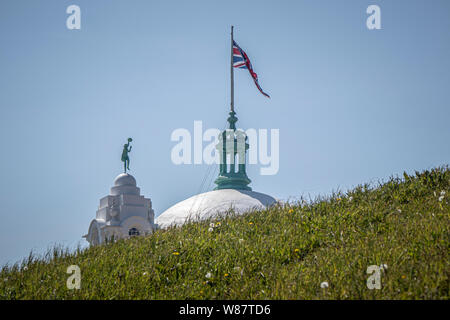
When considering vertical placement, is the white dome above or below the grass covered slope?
above

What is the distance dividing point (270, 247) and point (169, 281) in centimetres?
195

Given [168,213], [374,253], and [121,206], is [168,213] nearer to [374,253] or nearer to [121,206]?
[121,206]

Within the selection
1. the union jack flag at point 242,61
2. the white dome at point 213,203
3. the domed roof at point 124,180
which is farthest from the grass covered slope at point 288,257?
the union jack flag at point 242,61

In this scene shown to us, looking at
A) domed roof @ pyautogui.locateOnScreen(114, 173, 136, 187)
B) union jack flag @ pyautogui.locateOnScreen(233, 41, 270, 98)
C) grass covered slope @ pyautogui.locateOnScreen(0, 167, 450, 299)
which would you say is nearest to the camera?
grass covered slope @ pyautogui.locateOnScreen(0, 167, 450, 299)

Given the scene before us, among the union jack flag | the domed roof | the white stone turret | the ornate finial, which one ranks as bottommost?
the white stone turret

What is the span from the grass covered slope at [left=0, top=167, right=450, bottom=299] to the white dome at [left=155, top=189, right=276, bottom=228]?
13.0 m

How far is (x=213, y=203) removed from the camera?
2464 centimetres

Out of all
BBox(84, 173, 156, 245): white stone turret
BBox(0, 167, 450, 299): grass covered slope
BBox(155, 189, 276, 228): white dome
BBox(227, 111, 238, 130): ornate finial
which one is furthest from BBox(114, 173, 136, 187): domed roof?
BBox(0, 167, 450, 299): grass covered slope

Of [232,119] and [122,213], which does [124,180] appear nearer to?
[122,213]

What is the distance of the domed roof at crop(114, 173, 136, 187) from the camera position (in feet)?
81.4

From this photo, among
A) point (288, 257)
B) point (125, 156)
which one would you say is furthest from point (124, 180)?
point (288, 257)

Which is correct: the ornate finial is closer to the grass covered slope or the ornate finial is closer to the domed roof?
the domed roof

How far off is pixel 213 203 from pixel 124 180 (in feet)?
15.6
